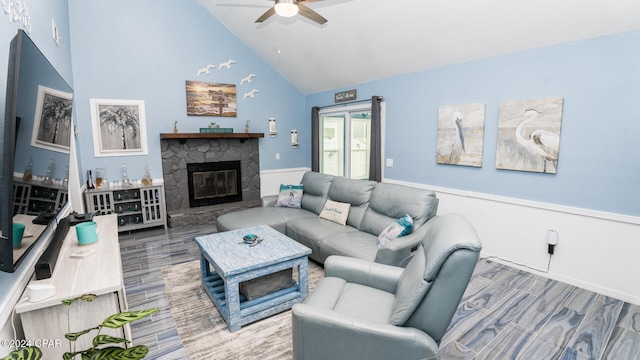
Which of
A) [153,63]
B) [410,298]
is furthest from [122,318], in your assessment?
[153,63]

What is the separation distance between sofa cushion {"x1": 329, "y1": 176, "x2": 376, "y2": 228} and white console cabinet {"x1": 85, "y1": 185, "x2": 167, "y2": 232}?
2.92 meters

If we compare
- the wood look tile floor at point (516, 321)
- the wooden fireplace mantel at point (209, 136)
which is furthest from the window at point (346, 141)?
the wood look tile floor at point (516, 321)

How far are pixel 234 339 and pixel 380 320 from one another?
115 cm

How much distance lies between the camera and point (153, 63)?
4.82 m

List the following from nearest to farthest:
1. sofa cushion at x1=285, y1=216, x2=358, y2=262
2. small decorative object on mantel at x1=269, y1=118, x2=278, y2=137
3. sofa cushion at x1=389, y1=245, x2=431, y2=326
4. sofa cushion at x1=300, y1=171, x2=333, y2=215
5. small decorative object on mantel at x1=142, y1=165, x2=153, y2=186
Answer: sofa cushion at x1=389, y1=245, x2=431, y2=326 → sofa cushion at x1=285, y1=216, x2=358, y2=262 → sofa cushion at x1=300, y1=171, x2=333, y2=215 → small decorative object on mantel at x1=142, y1=165, x2=153, y2=186 → small decorative object on mantel at x1=269, y1=118, x2=278, y2=137

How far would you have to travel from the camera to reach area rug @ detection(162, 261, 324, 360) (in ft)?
6.81

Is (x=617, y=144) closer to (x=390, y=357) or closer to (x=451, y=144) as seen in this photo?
(x=451, y=144)

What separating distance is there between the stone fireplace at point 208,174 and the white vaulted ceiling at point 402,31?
1.73 m

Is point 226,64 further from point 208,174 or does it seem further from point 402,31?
point 402,31

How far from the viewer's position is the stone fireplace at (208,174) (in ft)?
16.6

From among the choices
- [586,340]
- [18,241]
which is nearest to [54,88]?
[18,241]

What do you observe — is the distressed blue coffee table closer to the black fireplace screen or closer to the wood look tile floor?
the wood look tile floor

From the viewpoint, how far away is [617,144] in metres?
2.68

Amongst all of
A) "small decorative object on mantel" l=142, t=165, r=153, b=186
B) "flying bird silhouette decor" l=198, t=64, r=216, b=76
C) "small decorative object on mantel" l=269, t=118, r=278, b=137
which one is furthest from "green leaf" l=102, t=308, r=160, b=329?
"small decorative object on mantel" l=269, t=118, r=278, b=137
